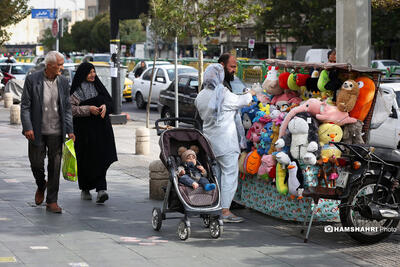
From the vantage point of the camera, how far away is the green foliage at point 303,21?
1891 inches

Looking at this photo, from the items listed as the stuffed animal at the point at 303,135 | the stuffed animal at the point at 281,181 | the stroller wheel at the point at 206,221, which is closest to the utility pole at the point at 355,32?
the stuffed animal at the point at 303,135

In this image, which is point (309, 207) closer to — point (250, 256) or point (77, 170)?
point (250, 256)

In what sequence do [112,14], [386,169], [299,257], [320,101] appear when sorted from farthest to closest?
1. [112,14]
2. [320,101]
3. [386,169]
4. [299,257]

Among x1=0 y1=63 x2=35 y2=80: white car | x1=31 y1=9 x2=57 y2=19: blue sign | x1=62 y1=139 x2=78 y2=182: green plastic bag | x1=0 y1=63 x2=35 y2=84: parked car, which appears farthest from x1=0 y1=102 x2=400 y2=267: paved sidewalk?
x1=31 y1=9 x2=57 y2=19: blue sign

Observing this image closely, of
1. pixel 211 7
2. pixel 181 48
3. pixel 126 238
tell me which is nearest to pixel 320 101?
pixel 126 238

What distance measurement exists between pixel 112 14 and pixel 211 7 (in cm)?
671

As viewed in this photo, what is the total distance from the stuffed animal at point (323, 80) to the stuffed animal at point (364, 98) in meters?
0.38

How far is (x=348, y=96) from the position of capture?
8.42 meters

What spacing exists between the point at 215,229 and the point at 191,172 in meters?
0.73

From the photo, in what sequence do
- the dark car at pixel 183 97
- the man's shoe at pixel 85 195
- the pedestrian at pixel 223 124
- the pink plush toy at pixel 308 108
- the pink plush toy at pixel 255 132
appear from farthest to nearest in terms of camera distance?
the dark car at pixel 183 97 < the man's shoe at pixel 85 195 < the pink plush toy at pixel 255 132 < the pedestrian at pixel 223 124 < the pink plush toy at pixel 308 108

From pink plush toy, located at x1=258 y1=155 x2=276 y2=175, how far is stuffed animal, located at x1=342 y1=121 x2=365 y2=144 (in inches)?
34.1

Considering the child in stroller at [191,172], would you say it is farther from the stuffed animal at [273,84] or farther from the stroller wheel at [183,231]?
the stuffed animal at [273,84]

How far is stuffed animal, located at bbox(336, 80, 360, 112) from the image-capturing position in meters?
8.40

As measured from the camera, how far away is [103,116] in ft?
33.7
